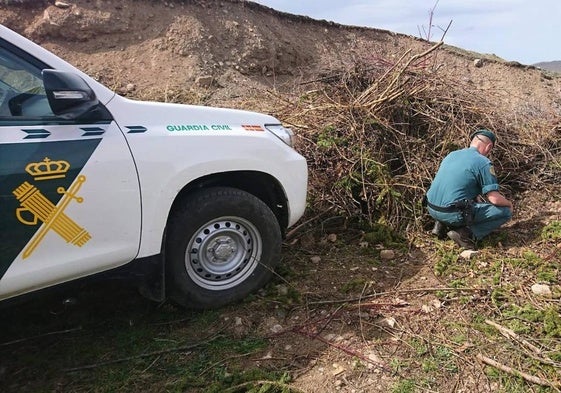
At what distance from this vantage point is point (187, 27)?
13742 mm

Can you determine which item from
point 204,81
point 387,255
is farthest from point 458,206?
point 204,81

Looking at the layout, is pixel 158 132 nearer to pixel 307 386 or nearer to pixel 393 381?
pixel 307 386

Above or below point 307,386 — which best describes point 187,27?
above

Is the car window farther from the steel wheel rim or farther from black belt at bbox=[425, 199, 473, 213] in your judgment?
black belt at bbox=[425, 199, 473, 213]

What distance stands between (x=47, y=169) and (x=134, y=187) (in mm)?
463

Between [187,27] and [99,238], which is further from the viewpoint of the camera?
[187,27]

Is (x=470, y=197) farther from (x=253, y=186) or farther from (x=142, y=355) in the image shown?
(x=142, y=355)

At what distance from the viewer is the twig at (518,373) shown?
2649mm

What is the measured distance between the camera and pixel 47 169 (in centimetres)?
240

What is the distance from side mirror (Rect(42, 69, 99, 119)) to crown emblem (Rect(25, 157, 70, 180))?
0.81ft

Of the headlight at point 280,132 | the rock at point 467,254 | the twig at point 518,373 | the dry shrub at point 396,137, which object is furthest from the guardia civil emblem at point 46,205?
the rock at point 467,254

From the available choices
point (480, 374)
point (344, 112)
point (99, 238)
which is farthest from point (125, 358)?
point (344, 112)

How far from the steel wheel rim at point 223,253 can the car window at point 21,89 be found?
1195 mm

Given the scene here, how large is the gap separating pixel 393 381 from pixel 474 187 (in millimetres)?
2327
